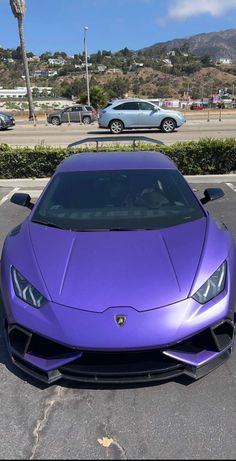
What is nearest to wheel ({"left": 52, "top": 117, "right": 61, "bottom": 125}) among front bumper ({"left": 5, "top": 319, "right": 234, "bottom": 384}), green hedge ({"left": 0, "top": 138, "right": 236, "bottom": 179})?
green hedge ({"left": 0, "top": 138, "right": 236, "bottom": 179})

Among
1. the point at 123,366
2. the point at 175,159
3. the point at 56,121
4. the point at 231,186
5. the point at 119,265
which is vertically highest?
the point at 119,265

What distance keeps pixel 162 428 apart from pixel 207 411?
30 cm

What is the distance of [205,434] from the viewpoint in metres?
2.50

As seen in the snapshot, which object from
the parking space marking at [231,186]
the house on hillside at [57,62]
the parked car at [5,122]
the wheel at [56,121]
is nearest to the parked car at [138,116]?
the parked car at [5,122]

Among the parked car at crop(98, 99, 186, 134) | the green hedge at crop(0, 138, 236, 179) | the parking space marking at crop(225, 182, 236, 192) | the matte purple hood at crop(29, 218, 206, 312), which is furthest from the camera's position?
the parked car at crop(98, 99, 186, 134)

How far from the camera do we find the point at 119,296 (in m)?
2.67

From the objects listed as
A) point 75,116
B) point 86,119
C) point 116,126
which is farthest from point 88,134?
point 75,116

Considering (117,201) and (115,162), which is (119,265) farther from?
(115,162)

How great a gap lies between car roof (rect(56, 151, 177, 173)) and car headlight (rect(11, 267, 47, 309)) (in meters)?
1.49

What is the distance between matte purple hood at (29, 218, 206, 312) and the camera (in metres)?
2.67

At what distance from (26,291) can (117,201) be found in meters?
1.28

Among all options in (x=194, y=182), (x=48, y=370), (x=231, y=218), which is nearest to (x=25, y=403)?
(x=48, y=370)

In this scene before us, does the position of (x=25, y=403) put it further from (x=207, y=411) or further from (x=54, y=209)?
(x=54, y=209)

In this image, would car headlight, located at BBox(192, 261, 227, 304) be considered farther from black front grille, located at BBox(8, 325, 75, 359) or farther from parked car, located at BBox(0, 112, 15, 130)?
parked car, located at BBox(0, 112, 15, 130)
